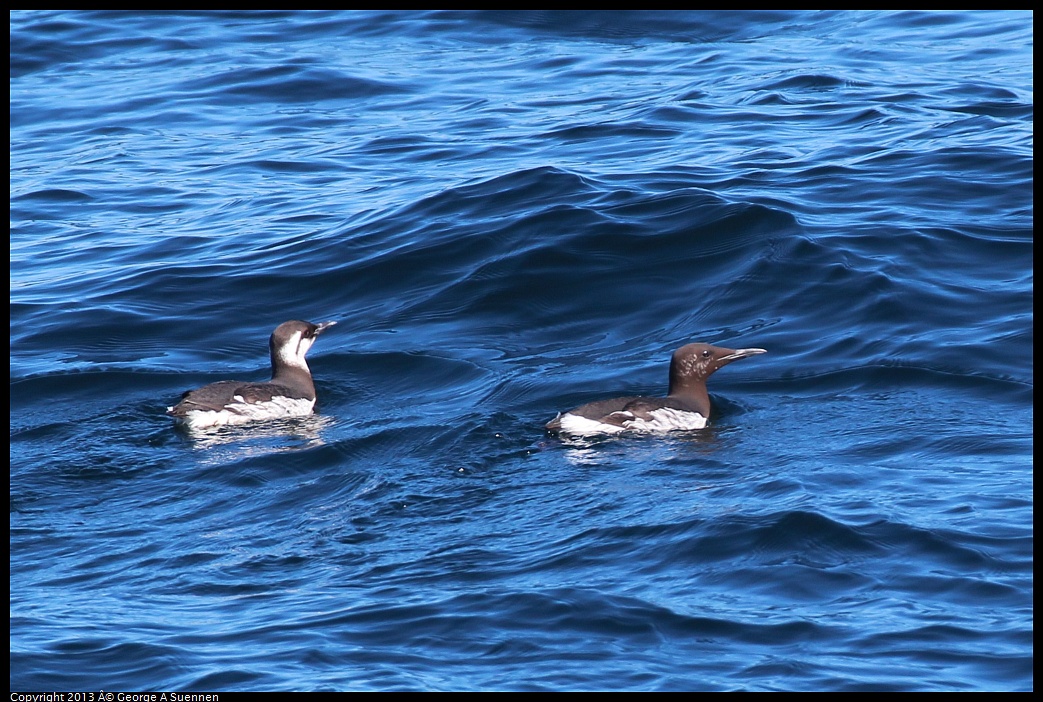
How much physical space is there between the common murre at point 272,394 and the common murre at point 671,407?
209 centimetres

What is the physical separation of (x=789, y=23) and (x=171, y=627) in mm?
16494

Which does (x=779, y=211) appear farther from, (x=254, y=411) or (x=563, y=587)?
(x=563, y=587)

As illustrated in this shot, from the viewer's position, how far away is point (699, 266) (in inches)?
503

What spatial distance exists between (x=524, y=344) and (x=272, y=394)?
2226 mm

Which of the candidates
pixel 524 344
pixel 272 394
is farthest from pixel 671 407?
pixel 272 394

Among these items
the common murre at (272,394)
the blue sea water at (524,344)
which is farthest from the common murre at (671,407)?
the common murre at (272,394)

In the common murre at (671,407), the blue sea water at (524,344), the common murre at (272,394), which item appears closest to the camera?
the blue sea water at (524,344)

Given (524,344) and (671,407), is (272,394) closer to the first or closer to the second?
(524,344)

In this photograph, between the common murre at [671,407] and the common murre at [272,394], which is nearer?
the common murre at [671,407]

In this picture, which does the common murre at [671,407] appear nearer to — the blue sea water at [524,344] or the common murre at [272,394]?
the blue sea water at [524,344]

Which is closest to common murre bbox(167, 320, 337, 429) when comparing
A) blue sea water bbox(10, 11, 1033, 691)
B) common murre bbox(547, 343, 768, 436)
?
blue sea water bbox(10, 11, 1033, 691)

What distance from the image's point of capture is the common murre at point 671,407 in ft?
31.4

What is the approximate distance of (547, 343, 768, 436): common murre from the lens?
9.57 m

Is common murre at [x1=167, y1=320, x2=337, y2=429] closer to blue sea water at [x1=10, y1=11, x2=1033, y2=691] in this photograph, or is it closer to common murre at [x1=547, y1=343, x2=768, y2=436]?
blue sea water at [x1=10, y1=11, x2=1033, y2=691]
